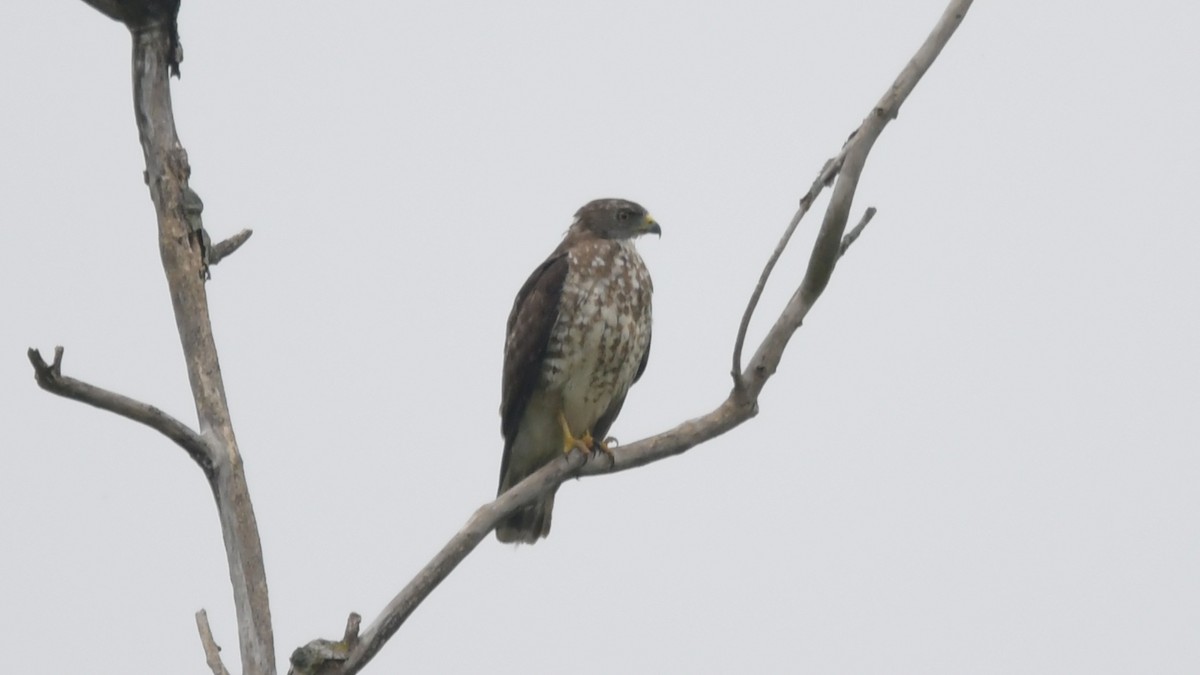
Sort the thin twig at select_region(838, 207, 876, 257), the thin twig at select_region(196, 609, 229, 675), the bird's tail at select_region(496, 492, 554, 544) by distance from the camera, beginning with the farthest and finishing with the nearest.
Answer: the bird's tail at select_region(496, 492, 554, 544) → the thin twig at select_region(838, 207, 876, 257) → the thin twig at select_region(196, 609, 229, 675)

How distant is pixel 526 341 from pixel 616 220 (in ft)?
2.98

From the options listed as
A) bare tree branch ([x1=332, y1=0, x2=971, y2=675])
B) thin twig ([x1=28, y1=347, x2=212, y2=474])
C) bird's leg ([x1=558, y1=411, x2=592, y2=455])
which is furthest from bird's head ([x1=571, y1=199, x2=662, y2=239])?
thin twig ([x1=28, y1=347, x2=212, y2=474])

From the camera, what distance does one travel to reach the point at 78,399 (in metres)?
4.37

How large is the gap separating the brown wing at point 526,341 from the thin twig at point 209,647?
2.07m


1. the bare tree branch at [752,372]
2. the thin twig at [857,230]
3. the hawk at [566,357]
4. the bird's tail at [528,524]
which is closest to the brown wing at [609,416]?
the hawk at [566,357]

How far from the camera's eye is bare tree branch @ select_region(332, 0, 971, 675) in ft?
15.8

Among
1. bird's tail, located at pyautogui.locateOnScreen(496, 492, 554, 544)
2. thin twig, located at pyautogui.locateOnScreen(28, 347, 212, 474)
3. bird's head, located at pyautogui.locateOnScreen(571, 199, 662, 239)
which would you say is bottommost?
thin twig, located at pyautogui.locateOnScreen(28, 347, 212, 474)

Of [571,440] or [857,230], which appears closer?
[857,230]

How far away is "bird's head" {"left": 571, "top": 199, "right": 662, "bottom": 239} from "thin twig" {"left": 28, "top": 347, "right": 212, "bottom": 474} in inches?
108

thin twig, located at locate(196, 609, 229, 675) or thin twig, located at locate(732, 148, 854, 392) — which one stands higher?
thin twig, located at locate(732, 148, 854, 392)

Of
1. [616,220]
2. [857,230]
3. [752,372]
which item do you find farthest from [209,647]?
[616,220]

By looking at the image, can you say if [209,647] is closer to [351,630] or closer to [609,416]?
[351,630]

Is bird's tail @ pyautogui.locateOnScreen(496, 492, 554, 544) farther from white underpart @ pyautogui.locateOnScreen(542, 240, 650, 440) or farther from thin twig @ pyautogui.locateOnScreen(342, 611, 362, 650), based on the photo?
thin twig @ pyautogui.locateOnScreen(342, 611, 362, 650)

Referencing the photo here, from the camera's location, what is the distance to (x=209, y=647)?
4.76 m
